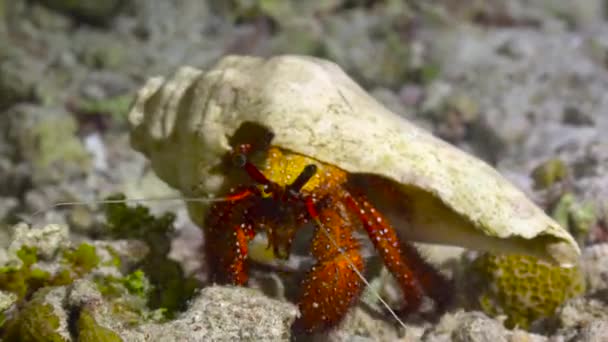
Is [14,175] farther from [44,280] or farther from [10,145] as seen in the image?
[44,280]

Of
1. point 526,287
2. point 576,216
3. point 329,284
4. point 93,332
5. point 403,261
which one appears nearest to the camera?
point 93,332

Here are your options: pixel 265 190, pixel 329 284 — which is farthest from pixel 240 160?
pixel 329 284

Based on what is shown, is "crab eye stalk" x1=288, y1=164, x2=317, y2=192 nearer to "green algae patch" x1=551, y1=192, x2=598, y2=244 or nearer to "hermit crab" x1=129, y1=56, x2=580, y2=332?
"hermit crab" x1=129, y1=56, x2=580, y2=332

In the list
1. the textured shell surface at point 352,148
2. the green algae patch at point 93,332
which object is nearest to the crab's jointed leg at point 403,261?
the textured shell surface at point 352,148

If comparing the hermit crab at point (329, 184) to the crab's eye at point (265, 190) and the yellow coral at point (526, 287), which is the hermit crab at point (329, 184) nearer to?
the crab's eye at point (265, 190)

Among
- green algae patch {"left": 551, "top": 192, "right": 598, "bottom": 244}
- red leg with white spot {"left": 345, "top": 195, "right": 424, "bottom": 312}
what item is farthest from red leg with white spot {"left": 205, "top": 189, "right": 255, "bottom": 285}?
green algae patch {"left": 551, "top": 192, "right": 598, "bottom": 244}

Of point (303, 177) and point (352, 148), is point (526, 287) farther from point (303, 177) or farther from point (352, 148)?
point (303, 177)
